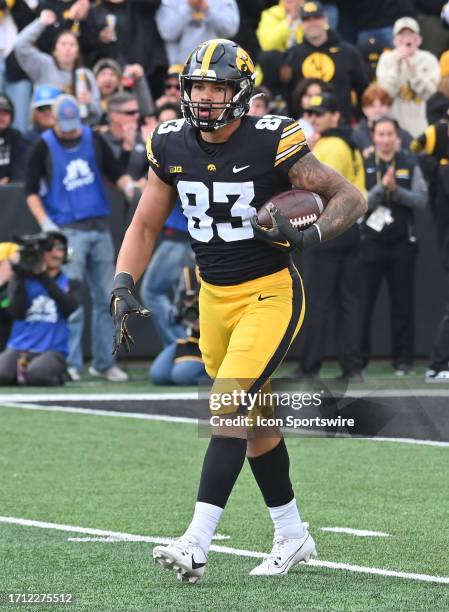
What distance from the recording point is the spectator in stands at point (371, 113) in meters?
12.5

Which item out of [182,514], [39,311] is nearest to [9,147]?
[39,311]

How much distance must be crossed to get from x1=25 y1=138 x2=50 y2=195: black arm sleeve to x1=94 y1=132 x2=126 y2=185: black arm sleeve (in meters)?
0.46

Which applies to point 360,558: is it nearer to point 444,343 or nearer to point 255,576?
point 255,576

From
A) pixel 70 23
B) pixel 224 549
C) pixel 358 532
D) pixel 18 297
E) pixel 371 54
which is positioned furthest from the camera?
pixel 371 54

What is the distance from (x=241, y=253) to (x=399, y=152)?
6.99 meters

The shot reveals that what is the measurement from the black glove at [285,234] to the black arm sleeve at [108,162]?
677 centimetres

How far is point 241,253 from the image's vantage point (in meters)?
5.47

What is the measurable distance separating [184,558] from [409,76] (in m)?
9.34

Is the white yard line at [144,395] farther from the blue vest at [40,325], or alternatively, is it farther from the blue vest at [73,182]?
the blue vest at [73,182]

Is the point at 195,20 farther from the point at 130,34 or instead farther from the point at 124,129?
the point at 124,129

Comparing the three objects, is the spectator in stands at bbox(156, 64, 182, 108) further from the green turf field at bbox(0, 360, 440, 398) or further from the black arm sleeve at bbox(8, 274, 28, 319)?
the black arm sleeve at bbox(8, 274, 28, 319)

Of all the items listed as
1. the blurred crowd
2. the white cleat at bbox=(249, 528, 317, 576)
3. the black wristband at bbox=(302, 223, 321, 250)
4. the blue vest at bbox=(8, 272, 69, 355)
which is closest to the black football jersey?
the black wristband at bbox=(302, 223, 321, 250)

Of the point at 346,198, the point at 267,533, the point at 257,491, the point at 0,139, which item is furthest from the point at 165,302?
the point at 346,198

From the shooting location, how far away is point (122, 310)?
5457 millimetres
